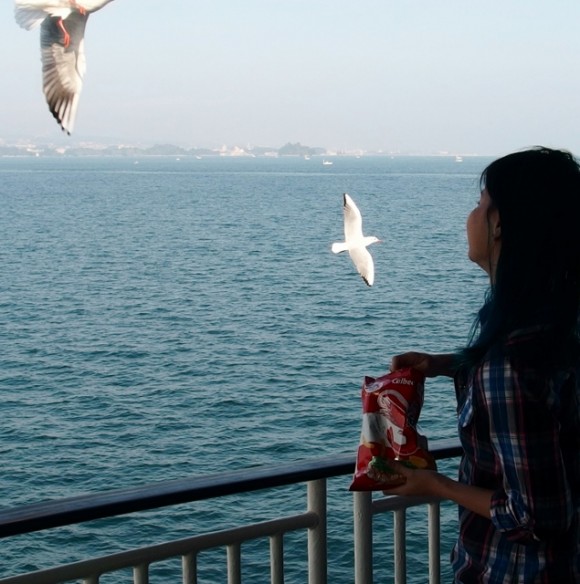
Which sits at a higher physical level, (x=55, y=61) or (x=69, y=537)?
(x=55, y=61)

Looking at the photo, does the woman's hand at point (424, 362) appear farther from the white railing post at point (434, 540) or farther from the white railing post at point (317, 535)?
the white railing post at point (434, 540)

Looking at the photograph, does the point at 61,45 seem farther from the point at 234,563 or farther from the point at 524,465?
the point at 524,465

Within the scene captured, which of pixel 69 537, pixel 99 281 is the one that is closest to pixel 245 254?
pixel 99 281

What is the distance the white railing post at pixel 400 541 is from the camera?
158 centimetres

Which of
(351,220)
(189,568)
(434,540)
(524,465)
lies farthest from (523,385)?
(351,220)

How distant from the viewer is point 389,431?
42.7 inches

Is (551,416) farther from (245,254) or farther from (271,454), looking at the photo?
(245,254)

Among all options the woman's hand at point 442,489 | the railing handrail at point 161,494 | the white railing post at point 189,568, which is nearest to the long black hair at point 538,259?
the woman's hand at point 442,489

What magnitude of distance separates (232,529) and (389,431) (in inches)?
16.4

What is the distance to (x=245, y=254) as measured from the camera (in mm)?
29531

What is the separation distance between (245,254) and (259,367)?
46.2ft

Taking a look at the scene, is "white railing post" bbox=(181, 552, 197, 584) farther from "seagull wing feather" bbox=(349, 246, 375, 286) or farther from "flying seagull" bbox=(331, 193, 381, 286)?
"seagull wing feather" bbox=(349, 246, 375, 286)

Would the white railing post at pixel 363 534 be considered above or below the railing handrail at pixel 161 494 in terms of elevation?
below

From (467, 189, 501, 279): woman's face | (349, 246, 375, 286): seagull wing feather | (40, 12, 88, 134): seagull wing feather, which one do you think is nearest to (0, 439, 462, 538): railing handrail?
(467, 189, 501, 279): woman's face
